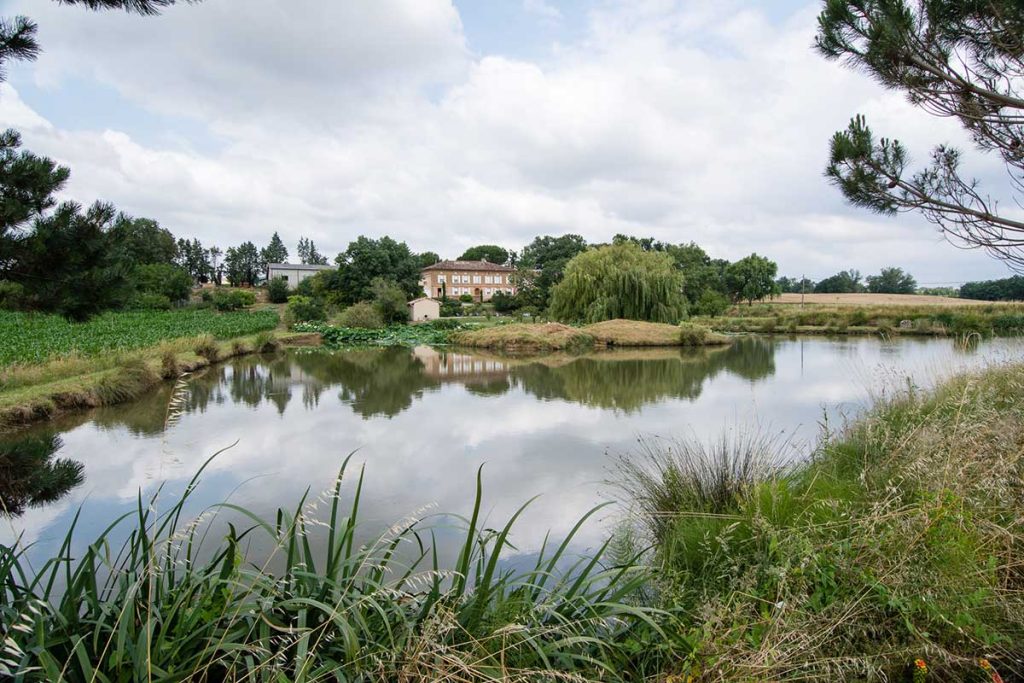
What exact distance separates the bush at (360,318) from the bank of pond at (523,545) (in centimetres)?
2040

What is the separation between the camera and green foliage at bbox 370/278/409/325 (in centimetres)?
3216

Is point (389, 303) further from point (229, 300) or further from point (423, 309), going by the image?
point (229, 300)

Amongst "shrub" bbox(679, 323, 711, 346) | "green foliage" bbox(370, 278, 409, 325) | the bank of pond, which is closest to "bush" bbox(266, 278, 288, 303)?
"green foliage" bbox(370, 278, 409, 325)

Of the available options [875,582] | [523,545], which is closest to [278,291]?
[523,545]

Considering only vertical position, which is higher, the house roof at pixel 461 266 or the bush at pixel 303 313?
the house roof at pixel 461 266

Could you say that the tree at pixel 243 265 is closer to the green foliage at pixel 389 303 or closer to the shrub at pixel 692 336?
the green foliage at pixel 389 303

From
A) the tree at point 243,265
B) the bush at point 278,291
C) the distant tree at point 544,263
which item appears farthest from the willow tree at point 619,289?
the tree at point 243,265

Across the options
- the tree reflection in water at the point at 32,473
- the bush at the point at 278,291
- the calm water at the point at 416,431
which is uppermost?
the bush at the point at 278,291

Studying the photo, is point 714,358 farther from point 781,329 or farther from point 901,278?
point 901,278

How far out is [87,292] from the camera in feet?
10.7

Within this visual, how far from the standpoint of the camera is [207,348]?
52.5 ft

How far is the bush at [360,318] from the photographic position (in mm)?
29891

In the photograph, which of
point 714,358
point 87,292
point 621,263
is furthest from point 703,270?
point 87,292

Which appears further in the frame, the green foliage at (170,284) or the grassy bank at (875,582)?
the green foliage at (170,284)
